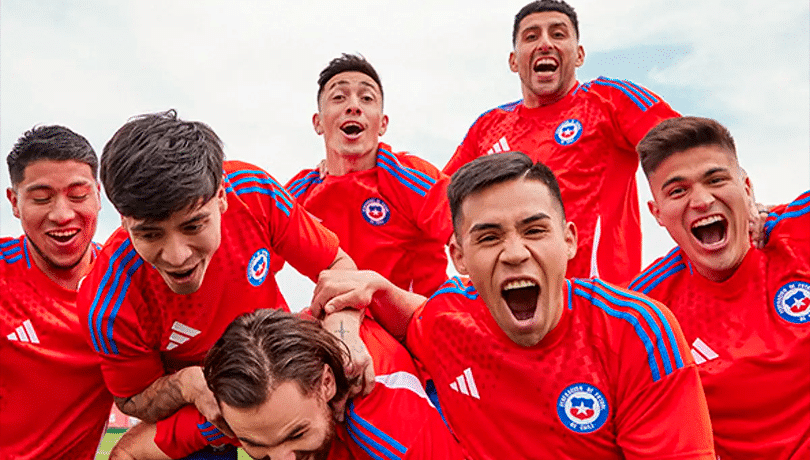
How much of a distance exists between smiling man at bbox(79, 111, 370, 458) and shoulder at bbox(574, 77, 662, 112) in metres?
2.32

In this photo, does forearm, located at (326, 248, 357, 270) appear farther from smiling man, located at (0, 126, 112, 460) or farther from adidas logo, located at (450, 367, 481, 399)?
smiling man, located at (0, 126, 112, 460)

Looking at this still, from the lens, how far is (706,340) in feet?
11.7

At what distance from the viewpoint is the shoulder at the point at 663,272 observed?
12.5 ft

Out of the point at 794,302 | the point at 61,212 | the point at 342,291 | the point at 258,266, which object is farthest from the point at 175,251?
the point at 794,302

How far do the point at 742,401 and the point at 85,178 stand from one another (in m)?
3.72

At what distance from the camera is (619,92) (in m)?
5.05

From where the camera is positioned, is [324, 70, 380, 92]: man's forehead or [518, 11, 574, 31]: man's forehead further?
[518, 11, 574, 31]: man's forehead

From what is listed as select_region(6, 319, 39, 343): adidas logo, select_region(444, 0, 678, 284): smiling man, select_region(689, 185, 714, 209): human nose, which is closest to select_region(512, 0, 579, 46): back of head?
select_region(444, 0, 678, 284): smiling man

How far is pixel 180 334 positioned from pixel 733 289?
9.02 ft

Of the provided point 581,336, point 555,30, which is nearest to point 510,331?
point 581,336

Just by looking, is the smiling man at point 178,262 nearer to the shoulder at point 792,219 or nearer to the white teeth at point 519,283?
the white teeth at point 519,283

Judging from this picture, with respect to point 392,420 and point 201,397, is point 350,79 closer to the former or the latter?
point 201,397

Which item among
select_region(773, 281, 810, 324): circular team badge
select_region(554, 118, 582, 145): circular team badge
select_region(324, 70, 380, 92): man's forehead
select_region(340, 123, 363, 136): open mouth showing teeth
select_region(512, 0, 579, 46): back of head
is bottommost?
select_region(773, 281, 810, 324): circular team badge

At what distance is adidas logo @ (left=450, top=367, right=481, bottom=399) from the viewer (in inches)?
124
